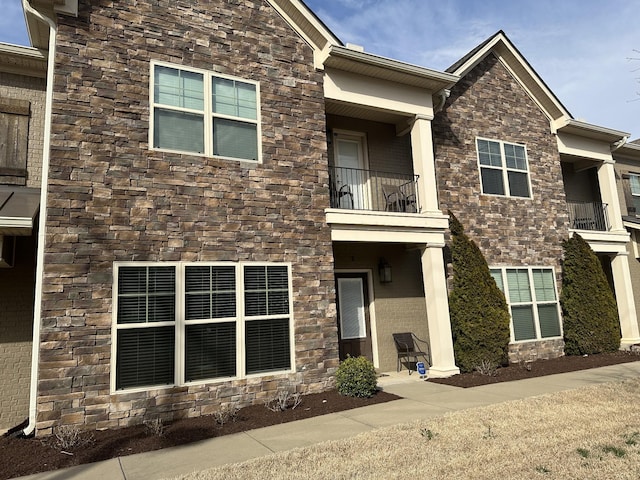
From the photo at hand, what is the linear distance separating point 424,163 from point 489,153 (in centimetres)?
288

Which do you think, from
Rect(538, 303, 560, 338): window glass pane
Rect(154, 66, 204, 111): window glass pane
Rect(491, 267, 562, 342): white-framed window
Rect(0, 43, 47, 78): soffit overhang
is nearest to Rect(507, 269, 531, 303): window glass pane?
Rect(491, 267, 562, 342): white-framed window

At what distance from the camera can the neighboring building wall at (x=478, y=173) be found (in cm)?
1093

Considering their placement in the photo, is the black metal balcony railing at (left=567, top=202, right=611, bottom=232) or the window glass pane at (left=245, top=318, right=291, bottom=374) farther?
the black metal balcony railing at (left=567, top=202, right=611, bottom=232)

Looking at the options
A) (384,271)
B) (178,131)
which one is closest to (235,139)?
(178,131)

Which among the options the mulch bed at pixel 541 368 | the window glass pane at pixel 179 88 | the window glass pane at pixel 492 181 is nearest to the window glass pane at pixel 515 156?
the window glass pane at pixel 492 181

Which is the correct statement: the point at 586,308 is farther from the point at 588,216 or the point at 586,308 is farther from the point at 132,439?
the point at 132,439

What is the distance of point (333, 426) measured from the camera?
6.05 meters

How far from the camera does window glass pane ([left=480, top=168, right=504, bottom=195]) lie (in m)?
11.4

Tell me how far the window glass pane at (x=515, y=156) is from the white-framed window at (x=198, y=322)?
7377 millimetres

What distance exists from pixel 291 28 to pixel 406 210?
4.60 m

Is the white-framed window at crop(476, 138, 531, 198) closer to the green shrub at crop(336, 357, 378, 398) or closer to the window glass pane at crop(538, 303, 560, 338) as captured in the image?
the window glass pane at crop(538, 303, 560, 338)

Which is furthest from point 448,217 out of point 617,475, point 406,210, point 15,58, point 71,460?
point 15,58

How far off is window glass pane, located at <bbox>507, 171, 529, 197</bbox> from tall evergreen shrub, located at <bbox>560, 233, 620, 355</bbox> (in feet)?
6.77

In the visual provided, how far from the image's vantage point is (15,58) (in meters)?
8.07
